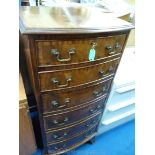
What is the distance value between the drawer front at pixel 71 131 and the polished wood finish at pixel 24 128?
0.40 ft

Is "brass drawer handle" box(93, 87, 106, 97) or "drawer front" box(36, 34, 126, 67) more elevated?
"drawer front" box(36, 34, 126, 67)

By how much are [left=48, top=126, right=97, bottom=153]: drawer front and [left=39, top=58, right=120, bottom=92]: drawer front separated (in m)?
0.54

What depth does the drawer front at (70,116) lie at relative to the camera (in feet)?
3.34

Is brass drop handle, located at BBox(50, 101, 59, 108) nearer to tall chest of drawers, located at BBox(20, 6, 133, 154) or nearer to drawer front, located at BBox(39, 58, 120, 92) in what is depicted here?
tall chest of drawers, located at BBox(20, 6, 133, 154)

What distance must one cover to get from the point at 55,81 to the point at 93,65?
233 mm

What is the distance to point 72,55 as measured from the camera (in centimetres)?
81

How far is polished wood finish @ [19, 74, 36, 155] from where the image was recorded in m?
0.93

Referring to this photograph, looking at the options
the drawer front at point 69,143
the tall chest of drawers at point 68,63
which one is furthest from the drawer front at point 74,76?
the drawer front at point 69,143

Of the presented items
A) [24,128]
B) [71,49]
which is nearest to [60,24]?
[71,49]

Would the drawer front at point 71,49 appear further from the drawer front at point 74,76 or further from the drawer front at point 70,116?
the drawer front at point 70,116

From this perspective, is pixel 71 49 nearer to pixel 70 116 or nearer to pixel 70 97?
pixel 70 97

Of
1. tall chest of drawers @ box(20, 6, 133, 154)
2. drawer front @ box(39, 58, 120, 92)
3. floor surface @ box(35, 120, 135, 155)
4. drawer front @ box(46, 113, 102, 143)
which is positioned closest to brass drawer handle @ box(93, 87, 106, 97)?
tall chest of drawers @ box(20, 6, 133, 154)

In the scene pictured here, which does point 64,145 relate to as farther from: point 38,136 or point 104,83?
point 104,83
